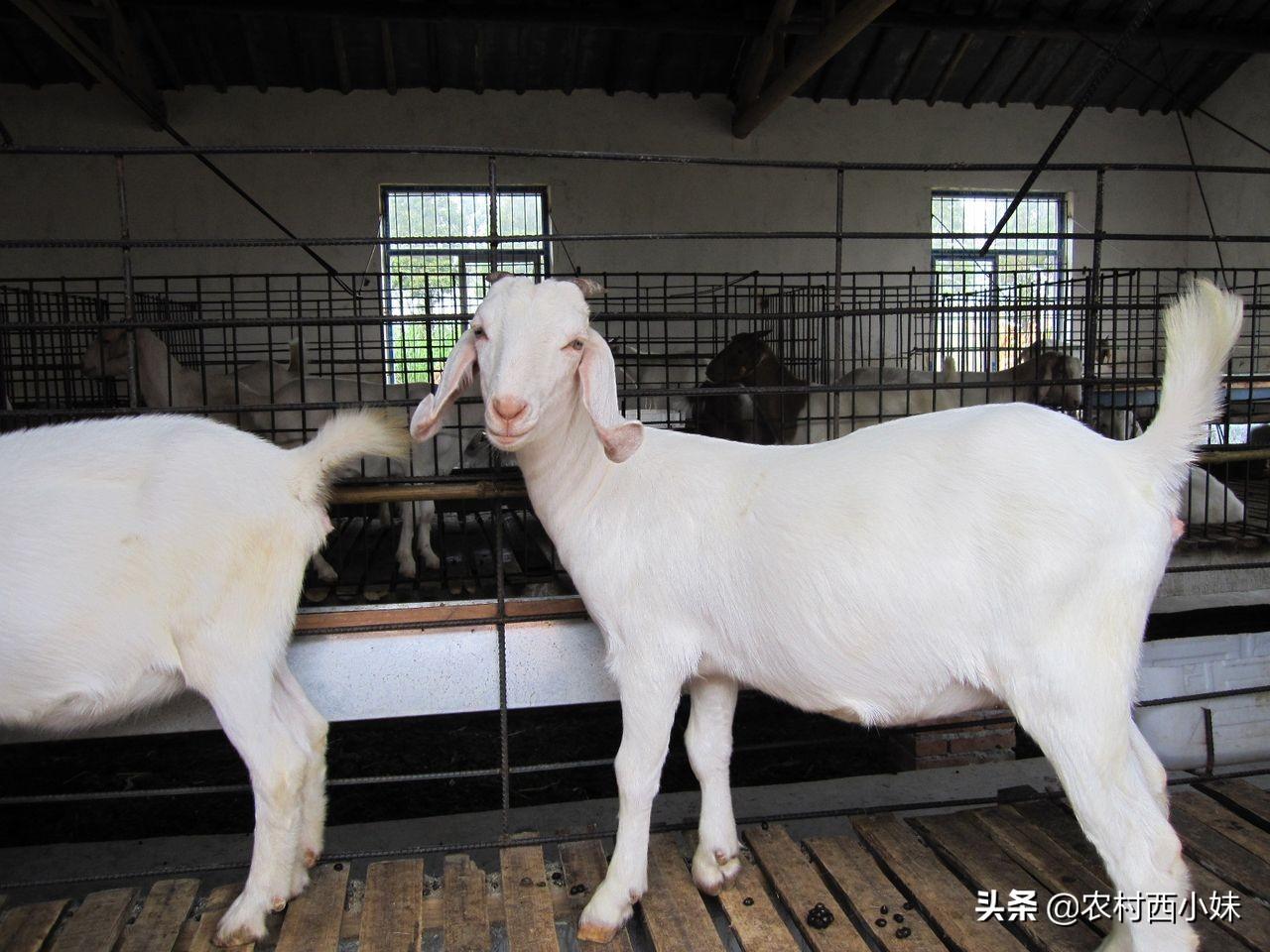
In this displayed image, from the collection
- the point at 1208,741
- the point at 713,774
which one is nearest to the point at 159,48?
the point at 713,774

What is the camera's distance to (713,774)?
2512 millimetres

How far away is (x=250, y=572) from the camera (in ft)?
7.57

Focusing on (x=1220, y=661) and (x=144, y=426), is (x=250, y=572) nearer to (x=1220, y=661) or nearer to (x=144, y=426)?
(x=144, y=426)

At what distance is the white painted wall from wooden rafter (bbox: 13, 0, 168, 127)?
3.08 ft

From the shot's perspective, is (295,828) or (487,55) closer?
(295,828)

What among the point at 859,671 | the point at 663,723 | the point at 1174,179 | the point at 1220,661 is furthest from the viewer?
the point at 1174,179

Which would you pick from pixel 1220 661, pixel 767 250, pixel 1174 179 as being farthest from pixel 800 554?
pixel 1174 179

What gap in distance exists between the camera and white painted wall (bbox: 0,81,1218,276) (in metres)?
10.5

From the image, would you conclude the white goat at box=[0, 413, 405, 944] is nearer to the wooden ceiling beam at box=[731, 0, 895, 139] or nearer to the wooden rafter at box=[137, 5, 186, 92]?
the wooden ceiling beam at box=[731, 0, 895, 139]

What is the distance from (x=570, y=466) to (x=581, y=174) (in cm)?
985

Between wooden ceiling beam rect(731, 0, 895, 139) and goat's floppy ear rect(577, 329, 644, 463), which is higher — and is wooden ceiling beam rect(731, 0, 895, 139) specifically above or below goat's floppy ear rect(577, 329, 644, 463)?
above

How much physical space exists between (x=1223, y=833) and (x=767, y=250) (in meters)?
10.0

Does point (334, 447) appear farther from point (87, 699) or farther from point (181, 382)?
point (181, 382)

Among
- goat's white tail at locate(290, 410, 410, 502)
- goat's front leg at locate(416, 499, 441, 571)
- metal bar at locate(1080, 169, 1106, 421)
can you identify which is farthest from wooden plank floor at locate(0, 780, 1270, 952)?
goat's front leg at locate(416, 499, 441, 571)
